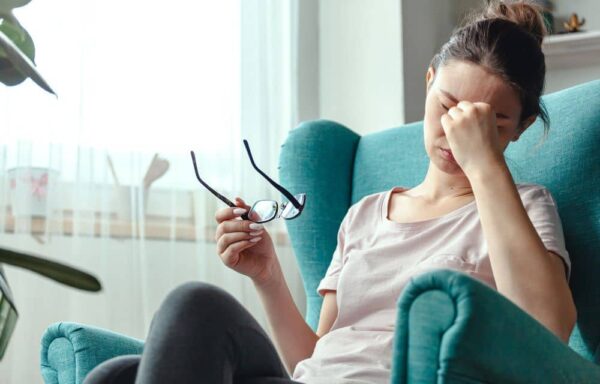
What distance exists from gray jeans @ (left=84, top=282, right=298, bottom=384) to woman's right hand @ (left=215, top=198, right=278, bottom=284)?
0.39 meters

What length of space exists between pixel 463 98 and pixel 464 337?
0.57 m

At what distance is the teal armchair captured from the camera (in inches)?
32.6

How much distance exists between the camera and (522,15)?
1.46 m

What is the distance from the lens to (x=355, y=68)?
8.89 feet

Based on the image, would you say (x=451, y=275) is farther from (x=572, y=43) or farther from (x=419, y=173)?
(x=572, y=43)

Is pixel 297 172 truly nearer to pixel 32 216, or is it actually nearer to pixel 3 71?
pixel 32 216

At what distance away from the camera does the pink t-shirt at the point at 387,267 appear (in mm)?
1213

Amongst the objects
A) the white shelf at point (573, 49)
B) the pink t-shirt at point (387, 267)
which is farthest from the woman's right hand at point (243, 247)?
the white shelf at point (573, 49)

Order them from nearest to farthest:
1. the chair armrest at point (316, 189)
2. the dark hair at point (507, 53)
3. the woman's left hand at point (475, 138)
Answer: the woman's left hand at point (475, 138), the dark hair at point (507, 53), the chair armrest at point (316, 189)

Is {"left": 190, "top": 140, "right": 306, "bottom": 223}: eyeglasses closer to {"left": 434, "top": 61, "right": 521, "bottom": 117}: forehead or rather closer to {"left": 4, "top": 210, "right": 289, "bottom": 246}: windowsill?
{"left": 434, "top": 61, "right": 521, "bottom": 117}: forehead

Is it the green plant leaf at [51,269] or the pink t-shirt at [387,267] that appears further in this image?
the pink t-shirt at [387,267]

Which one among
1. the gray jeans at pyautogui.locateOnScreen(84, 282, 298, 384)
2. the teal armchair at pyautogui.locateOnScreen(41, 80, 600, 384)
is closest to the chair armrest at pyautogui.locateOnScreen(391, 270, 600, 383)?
the teal armchair at pyautogui.locateOnScreen(41, 80, 600, 384)

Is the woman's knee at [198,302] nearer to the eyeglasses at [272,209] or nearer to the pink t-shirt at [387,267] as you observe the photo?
the pink t-shirt at [387,267]

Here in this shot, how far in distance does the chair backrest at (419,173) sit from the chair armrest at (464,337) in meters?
0.50
